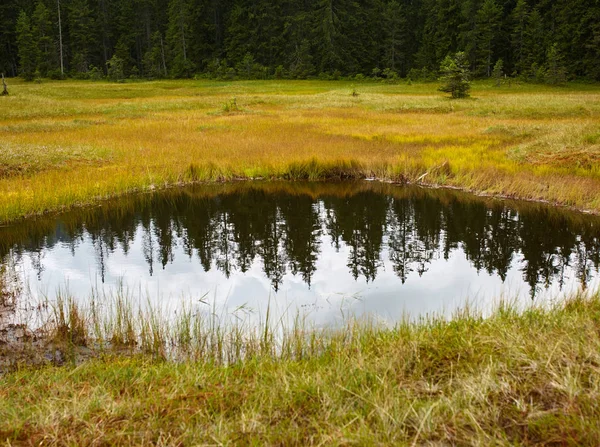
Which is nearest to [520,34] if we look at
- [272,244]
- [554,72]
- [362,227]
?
[554,72]

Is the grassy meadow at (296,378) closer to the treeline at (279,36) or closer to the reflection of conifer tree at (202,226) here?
the reflection of conifer tree at (202,226)

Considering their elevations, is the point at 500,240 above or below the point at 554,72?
below

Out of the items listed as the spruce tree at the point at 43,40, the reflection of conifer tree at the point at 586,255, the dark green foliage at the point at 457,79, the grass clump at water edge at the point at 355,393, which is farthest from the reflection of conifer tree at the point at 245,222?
the spruce tree at the point at 43,40

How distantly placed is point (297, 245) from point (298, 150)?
27.9ft

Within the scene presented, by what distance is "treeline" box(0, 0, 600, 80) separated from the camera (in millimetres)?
68312

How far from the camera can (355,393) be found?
3863mm

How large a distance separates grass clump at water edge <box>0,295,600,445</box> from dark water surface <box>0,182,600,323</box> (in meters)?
1.92

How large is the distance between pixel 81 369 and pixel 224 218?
337 inches

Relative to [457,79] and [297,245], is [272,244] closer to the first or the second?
[297,245]

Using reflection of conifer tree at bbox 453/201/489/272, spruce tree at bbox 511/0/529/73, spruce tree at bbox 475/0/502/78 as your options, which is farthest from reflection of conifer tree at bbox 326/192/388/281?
spruce tree at bbox 475/0/502/78

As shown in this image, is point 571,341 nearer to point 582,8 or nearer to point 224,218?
point 224,218

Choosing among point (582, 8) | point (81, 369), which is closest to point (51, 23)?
point (582, 8)

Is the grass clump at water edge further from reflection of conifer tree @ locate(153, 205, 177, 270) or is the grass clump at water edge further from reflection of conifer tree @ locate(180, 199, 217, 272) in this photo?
reflection of conifer tree @ locate(180, 199, 217, 272)

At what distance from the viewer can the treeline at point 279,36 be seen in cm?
6831
